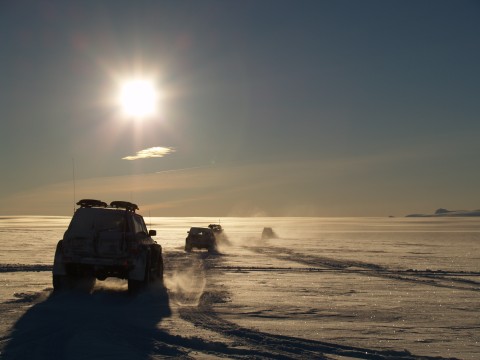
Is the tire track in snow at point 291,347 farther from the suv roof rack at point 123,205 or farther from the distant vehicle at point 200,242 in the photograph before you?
the distant vehicle at point 200,242

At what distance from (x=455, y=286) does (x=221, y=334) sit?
9.19 m

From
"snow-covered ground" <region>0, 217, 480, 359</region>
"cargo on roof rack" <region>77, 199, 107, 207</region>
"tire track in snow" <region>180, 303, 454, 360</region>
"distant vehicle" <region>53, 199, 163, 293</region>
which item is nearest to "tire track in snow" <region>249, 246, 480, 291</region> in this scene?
"snow-covered ground" <region>0, 217, 480, 359</region>

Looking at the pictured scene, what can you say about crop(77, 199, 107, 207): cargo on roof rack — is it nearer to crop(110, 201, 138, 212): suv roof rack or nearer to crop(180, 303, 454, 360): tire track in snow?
crop(110, 201, 138, 212): suv roof rack

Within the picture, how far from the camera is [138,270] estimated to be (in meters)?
12.7

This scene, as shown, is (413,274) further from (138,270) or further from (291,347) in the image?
(291,347)

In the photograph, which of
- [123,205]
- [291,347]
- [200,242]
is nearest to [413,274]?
[123,205]

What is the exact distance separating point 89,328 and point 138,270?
4.22m

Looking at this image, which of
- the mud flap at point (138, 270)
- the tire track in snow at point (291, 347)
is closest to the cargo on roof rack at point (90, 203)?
the mud flap at point (138, 270)

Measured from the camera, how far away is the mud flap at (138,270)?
12555 millimetres

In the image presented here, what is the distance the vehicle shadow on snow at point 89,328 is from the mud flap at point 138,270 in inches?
16.6

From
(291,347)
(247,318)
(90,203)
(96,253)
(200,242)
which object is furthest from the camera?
(200,242)

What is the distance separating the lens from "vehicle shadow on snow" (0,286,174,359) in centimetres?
694

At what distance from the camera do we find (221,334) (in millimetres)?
8281

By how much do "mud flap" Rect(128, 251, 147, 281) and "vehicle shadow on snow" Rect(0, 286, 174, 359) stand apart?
1.39ft
